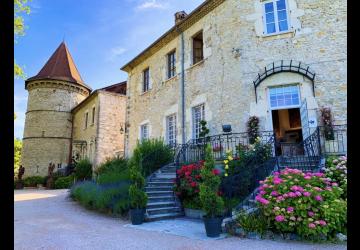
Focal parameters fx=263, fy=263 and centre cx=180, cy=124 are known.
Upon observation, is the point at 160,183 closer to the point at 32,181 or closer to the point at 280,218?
the point at 280,218

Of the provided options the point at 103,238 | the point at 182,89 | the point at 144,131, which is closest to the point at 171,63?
the point at 182,89

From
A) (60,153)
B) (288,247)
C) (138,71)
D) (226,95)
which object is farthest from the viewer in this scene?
(60,153)

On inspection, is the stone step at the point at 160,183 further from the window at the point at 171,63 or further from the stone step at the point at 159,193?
the window at the point at 171,63

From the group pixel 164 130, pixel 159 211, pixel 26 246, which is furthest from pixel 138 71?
pixel 26 246

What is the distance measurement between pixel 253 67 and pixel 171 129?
520cm

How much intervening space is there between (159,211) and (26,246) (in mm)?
3531

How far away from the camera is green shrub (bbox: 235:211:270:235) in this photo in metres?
5.25

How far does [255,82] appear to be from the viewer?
32.9 ft

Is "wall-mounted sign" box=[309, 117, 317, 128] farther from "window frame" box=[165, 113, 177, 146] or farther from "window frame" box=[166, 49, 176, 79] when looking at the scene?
"window frame" box=[166, 49, 176, 79]

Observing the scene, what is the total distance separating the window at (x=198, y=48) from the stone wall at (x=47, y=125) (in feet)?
56.4

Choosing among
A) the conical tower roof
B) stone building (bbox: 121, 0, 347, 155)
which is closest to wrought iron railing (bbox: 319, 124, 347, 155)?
stone building (bbox: 121, 0, 347, 155)

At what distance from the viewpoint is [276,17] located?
10.2m

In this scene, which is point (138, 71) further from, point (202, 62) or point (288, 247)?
point (288, 247)

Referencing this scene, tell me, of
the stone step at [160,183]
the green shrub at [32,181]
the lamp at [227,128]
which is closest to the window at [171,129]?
the lamp at [227,128]
